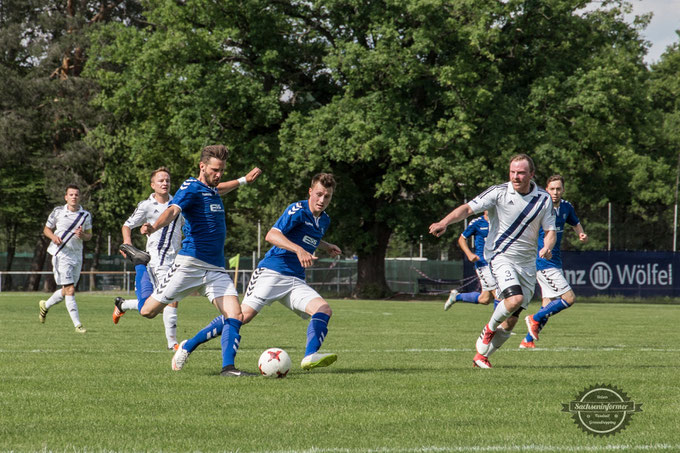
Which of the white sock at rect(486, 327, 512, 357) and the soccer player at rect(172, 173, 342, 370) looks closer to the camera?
the soccer player at rect(172, 173, 342, 370)

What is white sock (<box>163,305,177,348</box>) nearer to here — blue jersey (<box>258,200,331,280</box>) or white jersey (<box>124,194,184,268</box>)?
white jersey (<box>124,194,184,268</box>)

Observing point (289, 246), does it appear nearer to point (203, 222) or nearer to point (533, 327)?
point (203, 222)

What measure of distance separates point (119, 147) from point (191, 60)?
989 centimetres

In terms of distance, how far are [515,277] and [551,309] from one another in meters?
3.73

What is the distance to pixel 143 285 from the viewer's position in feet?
38.4

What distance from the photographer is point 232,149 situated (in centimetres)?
3531

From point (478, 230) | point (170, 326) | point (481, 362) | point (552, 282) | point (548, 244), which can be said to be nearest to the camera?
point (481, 362)

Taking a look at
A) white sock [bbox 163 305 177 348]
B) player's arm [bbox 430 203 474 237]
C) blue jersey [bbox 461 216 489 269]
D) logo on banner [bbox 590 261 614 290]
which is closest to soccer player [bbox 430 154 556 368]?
player's arm [bbox 430 203 474 237]

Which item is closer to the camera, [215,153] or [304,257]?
[304,257]

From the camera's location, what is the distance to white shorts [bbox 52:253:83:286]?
1511 cm

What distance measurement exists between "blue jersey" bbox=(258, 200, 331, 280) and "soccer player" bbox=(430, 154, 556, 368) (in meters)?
1.60

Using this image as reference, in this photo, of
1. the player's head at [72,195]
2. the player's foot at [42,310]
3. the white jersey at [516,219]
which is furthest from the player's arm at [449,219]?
the player's foot at [42,310]

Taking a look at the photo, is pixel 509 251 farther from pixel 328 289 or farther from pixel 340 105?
pixel 328 289

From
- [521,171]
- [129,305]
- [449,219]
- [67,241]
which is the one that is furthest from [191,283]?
[67,241]
